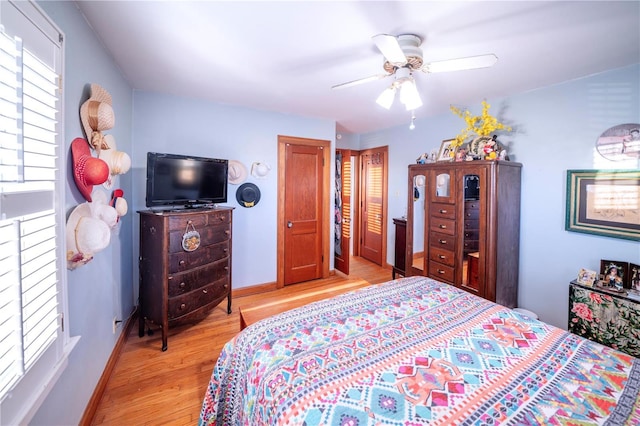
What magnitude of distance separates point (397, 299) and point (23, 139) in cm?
188

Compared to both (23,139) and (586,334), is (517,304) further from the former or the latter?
(23,139)

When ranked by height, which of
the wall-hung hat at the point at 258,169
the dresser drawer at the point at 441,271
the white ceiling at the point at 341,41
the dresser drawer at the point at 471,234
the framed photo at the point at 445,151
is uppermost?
the white ceiling at the point at 341,41

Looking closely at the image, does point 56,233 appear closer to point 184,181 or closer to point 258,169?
point 184,181

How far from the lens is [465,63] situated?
1.57 metres

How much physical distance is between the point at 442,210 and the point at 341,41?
1.96 metres

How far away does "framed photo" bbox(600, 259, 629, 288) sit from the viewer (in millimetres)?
2076

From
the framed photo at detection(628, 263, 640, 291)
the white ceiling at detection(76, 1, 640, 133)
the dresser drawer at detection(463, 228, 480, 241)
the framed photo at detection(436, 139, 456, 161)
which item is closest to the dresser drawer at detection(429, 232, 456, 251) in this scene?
the dresser drawer at detection(463, 228, 480, 241)

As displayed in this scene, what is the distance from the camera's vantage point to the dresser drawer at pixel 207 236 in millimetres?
2314

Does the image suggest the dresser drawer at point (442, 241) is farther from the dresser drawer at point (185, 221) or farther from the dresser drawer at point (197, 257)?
the dresser drawer at point (185, 221)

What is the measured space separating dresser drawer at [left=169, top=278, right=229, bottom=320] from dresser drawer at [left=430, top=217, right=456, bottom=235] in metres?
2.33

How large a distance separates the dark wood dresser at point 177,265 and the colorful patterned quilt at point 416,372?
1.22 meters

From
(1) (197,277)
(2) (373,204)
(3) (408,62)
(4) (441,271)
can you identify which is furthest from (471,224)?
(1) (197,277)

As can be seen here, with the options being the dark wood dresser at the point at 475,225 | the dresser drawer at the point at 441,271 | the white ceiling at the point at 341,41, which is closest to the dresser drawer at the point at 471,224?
the dark wood dresser at the point at 475,225

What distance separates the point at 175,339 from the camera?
2.51 m
